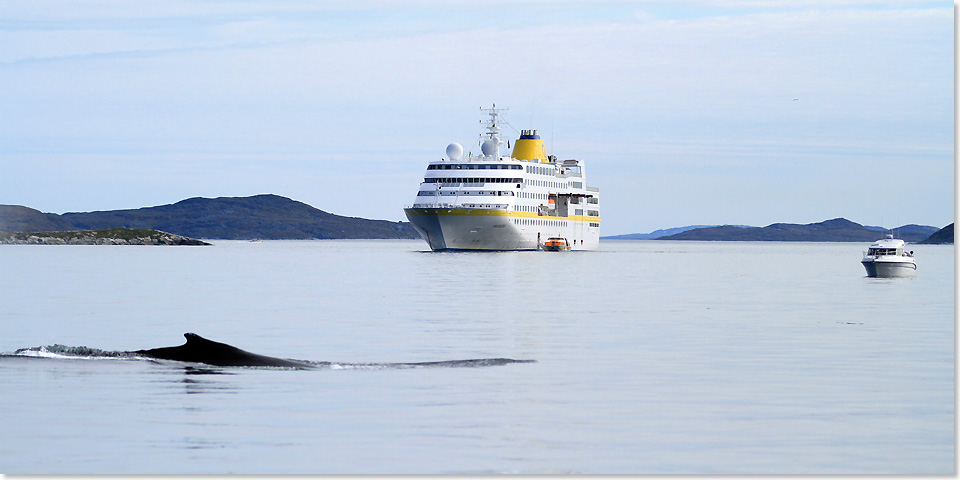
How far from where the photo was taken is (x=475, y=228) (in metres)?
126

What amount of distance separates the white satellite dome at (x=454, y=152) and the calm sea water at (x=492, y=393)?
90.0 meters

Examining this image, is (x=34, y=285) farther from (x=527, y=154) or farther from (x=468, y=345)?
(x=527, y=154)

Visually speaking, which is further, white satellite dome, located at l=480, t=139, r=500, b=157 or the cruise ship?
white satellite dome, located at l=480, t=139, r=500, b=157

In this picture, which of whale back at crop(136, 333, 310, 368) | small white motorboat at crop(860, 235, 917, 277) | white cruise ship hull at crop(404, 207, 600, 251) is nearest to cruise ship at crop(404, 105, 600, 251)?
white cruise ship hull at crop(404, 207, 600, 251)

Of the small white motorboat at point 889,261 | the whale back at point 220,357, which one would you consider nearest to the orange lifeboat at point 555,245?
the small white motorboat at point 889,261

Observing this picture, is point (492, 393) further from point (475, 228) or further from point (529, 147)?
point (529, 147)

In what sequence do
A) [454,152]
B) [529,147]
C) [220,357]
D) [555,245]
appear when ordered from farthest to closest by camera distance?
1. [529,147]
2. [555,245]
3. [454,152]
4. [220,357]

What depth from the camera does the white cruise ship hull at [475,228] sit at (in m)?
125

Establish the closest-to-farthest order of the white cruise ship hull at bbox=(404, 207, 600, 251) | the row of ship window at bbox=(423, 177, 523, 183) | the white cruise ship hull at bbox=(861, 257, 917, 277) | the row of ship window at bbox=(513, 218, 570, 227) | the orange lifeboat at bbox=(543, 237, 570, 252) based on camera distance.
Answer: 1. the white cruise ship hull at bbox=(861, 257, 917, 277)
2. the white cruise ship hull at bbox=(404, 207, 600, 251)
3. the row of ship window at bbox=(423, 177, 523, 183)
4. the row of ship window at bbox=(513, 218, 570, 227)
5. the orange lifeboat at bbox=(543, 237, 570, 252)

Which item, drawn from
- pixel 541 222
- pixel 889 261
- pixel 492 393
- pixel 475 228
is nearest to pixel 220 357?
pixel 492 393

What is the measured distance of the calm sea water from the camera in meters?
16.1

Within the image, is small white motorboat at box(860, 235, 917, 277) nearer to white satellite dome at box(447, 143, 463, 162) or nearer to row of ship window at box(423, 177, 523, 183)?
row of ship window at box(423, 177, 523, 183)

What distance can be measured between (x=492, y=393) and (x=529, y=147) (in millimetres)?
132014

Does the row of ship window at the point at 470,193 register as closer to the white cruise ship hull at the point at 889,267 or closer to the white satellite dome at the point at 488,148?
the white satellite dome at the point at 488,148
